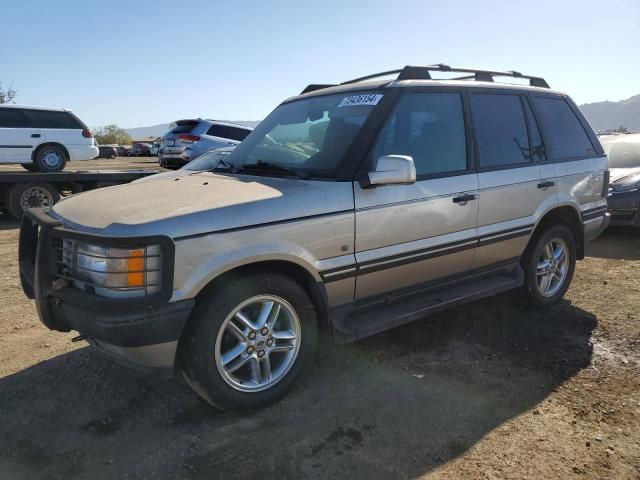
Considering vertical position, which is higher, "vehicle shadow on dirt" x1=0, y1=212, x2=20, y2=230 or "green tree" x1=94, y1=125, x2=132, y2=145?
"green tree" x1=94, y1=125, x2=132, y2=145

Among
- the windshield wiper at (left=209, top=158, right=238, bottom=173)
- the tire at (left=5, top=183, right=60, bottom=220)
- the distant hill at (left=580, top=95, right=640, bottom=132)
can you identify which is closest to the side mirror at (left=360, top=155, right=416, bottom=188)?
the windshield wiper at (left=209, top=158, right=238, bottom=173)

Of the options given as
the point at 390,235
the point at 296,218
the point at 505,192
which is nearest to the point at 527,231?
the point at 505,192

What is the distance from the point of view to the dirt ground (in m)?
2.60

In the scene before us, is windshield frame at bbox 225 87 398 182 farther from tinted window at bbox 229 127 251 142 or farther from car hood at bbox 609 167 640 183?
tinted window at bbox 229 127 251 142

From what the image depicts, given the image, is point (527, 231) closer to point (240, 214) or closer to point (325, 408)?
point (325, 408)

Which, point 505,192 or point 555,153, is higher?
point 555,153

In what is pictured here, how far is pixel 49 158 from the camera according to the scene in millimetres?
13148

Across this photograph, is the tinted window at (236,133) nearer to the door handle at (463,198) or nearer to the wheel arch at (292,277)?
the door handle at (463,198)

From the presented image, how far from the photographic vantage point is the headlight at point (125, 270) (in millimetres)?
2592

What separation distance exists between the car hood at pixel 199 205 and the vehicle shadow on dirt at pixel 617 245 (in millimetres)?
5218

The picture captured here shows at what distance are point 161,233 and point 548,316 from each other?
3583 mm

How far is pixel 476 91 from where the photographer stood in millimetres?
4133

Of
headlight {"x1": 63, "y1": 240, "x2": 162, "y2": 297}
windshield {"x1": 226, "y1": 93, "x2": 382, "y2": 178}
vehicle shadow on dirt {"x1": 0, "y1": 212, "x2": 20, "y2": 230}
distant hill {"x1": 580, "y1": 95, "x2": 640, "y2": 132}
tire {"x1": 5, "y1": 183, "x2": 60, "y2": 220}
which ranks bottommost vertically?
vehicle shadow on dirt {"x1": 0, "y1": 212, "x2": 20, "y2": 230}

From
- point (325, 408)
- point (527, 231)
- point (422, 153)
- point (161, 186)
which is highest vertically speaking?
point (422, 153)
